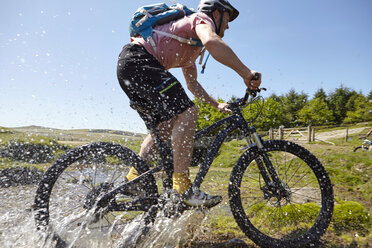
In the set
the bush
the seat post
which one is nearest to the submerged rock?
the seat post

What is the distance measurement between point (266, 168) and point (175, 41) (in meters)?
1.60

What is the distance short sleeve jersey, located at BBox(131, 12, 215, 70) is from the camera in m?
2.22

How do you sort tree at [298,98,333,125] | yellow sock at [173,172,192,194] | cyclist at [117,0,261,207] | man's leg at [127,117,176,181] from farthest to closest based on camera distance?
tree at [298,98,333,125]
man's leg at [127,117,176,181]
yellow sock at [173,172,192,194]
cyclist at [117,0,261,207]

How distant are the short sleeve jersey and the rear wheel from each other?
3.29 ft

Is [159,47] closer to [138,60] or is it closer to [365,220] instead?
[138,60]

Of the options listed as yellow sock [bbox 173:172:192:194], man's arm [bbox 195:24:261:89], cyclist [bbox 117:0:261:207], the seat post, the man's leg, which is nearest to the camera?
man's arm [bbox 195:24:261:89]

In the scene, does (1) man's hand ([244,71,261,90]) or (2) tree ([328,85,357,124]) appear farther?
(2) tree ([328,85,357,124])

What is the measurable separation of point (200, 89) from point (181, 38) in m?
0.81

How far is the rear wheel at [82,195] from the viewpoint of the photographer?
223 cm

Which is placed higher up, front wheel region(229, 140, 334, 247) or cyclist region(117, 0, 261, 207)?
cyclist region(117, 0, 261, 207)

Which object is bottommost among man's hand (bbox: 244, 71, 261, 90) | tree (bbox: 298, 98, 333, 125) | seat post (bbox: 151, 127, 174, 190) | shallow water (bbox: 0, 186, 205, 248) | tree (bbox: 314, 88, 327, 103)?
shallow water (bbox: 0, 186, 205, 248)

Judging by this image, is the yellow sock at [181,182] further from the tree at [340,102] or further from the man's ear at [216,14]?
the tree at [340,102]

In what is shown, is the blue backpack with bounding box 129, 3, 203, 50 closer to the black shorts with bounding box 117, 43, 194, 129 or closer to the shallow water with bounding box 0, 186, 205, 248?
the black shorts with bounding box 117, 43, 194, 129

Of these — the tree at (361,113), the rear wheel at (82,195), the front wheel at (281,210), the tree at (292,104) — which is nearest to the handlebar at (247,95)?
the front wheel at (281,210)
